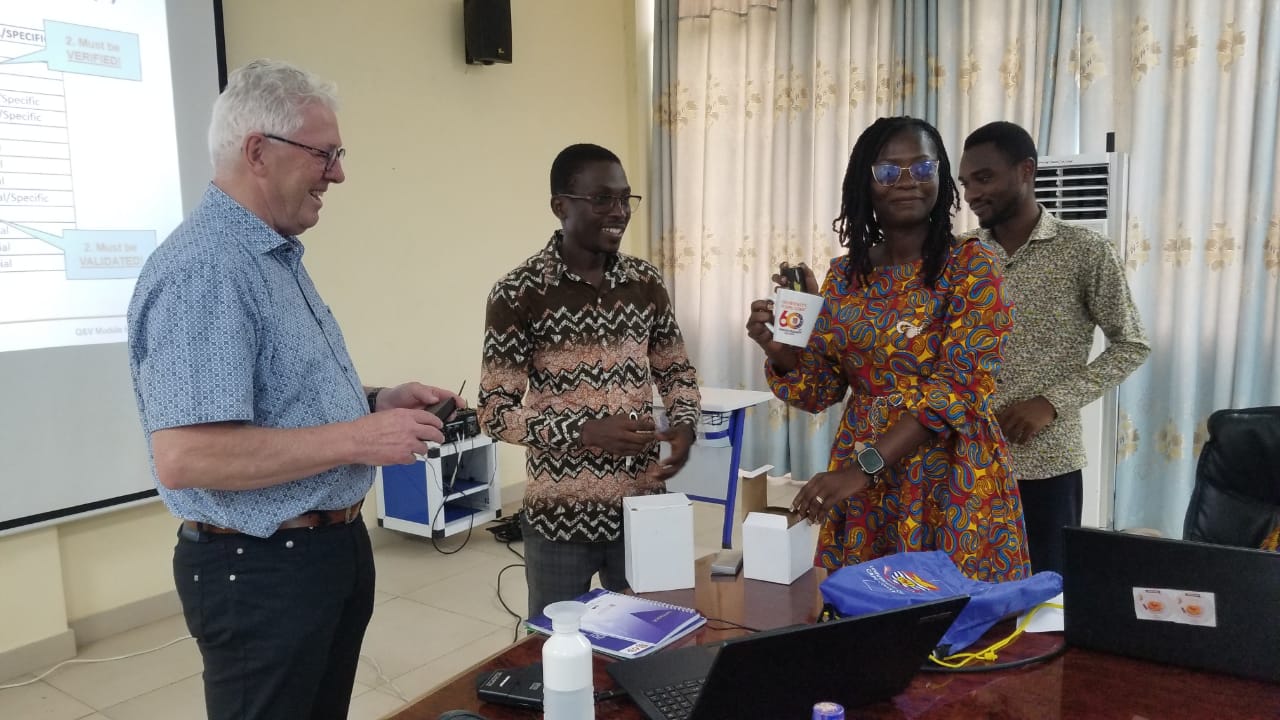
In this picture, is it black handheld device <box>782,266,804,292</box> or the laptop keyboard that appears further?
black handheld device <box>782,266,804,292</box>

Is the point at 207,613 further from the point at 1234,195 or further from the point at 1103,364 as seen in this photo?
the point at 1234,195

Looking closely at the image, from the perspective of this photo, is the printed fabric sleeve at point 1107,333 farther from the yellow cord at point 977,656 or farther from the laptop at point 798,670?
the laptop at point 798,670

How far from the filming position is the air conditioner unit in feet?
10.9

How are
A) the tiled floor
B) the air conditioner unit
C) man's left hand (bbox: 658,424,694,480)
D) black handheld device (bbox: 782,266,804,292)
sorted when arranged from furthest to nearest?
the air conditioner unit < the tiled floor < man's left hand (bbox: 658,424,694,480) < black handheld device (bbox: 782,266,804,292)

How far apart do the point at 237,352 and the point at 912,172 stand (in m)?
1.15

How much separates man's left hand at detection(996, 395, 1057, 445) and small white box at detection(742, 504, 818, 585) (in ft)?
2.36

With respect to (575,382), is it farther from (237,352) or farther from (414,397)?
(237,352)

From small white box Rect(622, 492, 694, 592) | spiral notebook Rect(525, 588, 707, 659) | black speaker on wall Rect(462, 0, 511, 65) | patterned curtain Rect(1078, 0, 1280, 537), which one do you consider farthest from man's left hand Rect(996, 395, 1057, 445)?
black speaker on wall Rect(462, 0, 511, 65)

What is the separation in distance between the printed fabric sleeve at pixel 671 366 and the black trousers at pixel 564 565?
0.32m

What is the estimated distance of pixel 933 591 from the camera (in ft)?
4.05

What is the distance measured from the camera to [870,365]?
155 centimetres

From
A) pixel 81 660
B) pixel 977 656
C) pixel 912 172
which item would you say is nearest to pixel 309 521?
pixel 977 656

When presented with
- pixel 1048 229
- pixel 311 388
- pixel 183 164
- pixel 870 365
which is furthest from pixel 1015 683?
pixel 183 164

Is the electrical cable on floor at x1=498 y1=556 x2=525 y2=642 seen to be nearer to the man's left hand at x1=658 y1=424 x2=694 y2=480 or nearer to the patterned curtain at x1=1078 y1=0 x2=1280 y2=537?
the man's left hand at x1=658 y1=424 x2=694 y2=480
